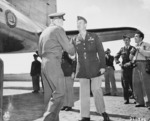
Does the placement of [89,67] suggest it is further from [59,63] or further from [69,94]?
[69,94]

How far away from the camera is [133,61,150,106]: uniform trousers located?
4629 millimetres

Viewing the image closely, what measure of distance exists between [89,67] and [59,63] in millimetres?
942

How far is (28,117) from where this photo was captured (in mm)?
3912

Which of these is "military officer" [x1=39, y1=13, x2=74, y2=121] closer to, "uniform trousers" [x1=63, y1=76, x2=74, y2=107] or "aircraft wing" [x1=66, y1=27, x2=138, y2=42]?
"uniform trousers" [x1=63, y1=76, x2=74, y2=107]

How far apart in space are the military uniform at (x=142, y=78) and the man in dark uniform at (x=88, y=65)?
1381 mm

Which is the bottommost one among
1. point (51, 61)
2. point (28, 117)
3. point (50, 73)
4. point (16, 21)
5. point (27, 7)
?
point (28, 117)

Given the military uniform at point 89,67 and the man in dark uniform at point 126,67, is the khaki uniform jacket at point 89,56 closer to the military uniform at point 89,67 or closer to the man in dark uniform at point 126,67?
the military uniform at point 89,67

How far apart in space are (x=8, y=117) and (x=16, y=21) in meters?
3.77

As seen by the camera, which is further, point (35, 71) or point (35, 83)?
point (35, 71)

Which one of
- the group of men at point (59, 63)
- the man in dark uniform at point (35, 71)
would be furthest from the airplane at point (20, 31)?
the group of men at point (59, 63)

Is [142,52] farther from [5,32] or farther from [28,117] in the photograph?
[5,32]

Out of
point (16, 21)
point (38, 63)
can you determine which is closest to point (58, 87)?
point (16, 21)

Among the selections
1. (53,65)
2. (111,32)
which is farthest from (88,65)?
(111,32)

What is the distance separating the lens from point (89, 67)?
3.73 m
